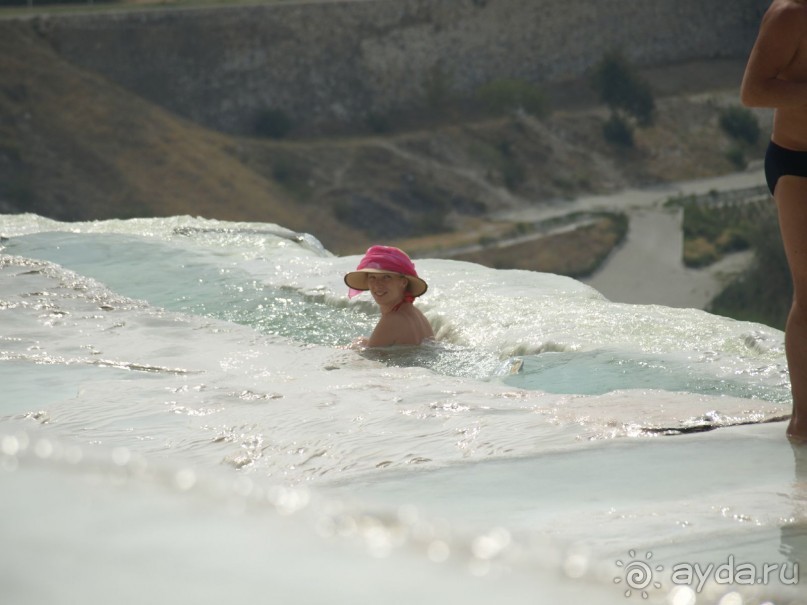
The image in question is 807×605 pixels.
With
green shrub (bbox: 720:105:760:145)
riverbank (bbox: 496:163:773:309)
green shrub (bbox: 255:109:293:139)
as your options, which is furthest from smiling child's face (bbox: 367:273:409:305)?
green shrub (bbox: 720:105:760:145)

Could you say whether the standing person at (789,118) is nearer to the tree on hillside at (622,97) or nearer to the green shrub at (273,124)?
the green shrub at (273,124)

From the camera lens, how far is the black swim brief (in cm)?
309

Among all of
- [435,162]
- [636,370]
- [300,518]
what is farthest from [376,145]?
[300,518]

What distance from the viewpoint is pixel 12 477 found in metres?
0.88

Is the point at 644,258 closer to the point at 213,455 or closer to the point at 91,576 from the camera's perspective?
the point at 213,455

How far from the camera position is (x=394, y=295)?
5.51 m

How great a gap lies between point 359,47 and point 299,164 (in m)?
7.22

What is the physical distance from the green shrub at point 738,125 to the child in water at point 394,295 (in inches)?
1552

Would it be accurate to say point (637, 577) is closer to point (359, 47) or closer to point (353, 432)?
point (353, 432)

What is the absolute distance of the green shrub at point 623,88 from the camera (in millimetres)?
43281

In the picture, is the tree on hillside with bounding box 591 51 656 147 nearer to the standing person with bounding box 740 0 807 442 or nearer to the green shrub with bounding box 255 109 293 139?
the green shrub with bounding box 255 109 293 139

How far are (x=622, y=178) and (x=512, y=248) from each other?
9.28 meters

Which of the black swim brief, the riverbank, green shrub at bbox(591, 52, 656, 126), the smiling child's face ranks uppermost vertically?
green shrub at bbox(591, 52, 656, 126)

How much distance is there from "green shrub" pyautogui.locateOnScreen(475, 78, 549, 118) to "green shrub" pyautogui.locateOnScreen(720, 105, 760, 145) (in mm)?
6128
